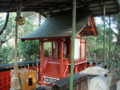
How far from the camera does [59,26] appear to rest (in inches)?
293

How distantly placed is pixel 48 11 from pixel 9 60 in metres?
5.62

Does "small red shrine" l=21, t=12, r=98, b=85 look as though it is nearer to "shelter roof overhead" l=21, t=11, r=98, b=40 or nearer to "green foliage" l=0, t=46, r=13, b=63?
"shelter roof overhead" l=21, t=11, r=98, b=40

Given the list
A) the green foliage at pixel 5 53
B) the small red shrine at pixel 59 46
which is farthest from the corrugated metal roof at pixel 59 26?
the green foliage at pixel 5 53

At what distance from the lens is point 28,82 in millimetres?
3045

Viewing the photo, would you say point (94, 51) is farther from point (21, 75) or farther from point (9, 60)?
point (21, 75)

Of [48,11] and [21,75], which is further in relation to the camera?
[48,11]

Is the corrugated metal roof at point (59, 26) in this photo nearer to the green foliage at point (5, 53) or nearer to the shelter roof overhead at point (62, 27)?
the shelter roof overhead at point (62, 27)

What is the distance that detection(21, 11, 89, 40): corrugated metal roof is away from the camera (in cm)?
646

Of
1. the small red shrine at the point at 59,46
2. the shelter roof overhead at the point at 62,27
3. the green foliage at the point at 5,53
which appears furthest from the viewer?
the green foliage at the point at 5,53

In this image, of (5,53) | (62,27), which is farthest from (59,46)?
(5,53)

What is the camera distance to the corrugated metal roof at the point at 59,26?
6461mm

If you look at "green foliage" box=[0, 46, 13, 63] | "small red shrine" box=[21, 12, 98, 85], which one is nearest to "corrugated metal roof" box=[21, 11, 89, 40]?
"small red shrine" box=[21, 12, 98, 85]

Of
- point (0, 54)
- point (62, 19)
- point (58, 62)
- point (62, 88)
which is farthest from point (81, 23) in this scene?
point (0, 54)

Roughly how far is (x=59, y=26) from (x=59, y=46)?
1.10 metres
